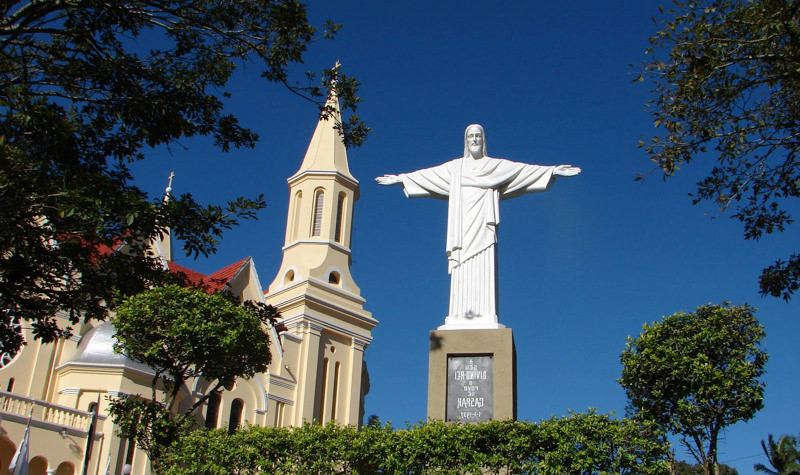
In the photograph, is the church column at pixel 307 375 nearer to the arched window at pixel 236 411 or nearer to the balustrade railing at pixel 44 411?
the arched window at pixel 236 411

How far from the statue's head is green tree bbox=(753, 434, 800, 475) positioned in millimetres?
36055

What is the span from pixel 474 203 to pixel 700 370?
25.3 feet

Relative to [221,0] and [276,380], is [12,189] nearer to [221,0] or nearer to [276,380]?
[221,0]

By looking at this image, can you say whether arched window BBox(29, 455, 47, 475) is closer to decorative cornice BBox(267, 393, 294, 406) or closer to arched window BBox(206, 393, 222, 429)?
arched window BBox(206, 393, 222, 429)

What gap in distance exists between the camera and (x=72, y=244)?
31.4ft

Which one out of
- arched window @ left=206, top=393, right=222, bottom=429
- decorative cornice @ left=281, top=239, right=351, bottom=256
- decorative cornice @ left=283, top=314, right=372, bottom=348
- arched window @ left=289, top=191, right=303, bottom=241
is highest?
arched window @ left=289, top=191, right=303, bottom=241

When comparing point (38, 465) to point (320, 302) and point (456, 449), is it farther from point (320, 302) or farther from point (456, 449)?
point (456, 449)

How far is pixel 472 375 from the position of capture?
1144 centimetres

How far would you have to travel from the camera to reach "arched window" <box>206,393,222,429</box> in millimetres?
26391

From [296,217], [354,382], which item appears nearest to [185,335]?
[354,382]

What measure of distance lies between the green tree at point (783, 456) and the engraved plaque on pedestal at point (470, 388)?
3643cm

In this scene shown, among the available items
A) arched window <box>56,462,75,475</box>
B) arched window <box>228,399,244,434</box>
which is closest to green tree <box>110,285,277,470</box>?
arched window <box>56,462,75,475</box>

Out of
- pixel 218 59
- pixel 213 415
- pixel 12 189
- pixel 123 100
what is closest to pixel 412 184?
pixel 218 59

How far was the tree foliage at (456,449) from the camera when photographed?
9.55 m
